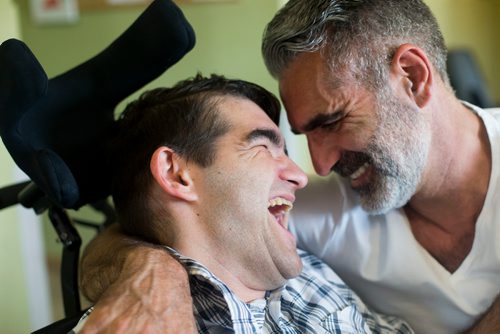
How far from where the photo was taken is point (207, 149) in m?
1.15

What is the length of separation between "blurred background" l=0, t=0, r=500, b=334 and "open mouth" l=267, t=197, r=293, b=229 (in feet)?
3.41

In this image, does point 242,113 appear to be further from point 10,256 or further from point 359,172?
point 10,256

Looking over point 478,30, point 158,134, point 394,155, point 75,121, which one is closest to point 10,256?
point 75,121

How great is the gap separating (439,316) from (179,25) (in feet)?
2.89

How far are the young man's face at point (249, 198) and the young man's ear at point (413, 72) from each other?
1.01 feet

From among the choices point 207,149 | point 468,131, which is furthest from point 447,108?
point 207,149

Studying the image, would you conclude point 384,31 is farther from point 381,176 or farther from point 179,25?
point 179,25

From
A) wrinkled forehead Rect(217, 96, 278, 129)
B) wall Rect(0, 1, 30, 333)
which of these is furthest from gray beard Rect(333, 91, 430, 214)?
wall Rect(0, 1, 30, 333)

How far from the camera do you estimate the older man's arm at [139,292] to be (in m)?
0.85

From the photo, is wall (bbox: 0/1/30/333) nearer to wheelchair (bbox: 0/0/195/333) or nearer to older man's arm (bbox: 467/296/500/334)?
wheelchair (bbox: 0/0/195/333)

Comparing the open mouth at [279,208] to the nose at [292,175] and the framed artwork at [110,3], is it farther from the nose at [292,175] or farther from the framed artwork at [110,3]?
the framed artwork at [110,3]

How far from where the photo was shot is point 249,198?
1126mm

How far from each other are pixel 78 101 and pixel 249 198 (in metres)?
0.45

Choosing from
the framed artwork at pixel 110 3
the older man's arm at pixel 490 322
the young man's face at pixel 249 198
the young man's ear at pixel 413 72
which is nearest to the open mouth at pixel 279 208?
the young man's face at pixel 249 198
